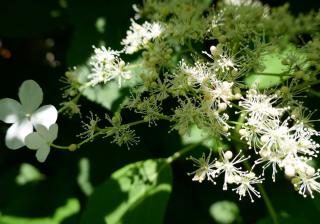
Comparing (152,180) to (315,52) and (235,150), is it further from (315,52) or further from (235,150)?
(315,52)

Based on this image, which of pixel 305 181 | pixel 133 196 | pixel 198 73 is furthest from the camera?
pixel 133 196

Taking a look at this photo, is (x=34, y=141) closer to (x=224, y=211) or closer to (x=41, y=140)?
(x=41, y=140)

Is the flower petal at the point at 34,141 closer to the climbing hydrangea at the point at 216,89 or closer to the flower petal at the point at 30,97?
the climbing hydrangea at the point at 216,89

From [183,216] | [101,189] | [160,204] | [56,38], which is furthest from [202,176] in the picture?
[56,38]

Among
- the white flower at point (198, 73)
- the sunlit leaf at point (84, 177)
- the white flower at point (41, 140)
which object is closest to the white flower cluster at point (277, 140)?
the white flower at point (198, 73)

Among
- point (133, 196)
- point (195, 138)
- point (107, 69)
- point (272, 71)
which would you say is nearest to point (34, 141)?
point (107, 69)

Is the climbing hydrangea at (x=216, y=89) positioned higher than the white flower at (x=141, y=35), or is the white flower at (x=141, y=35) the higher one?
the white flower at (x=141, y=35)
